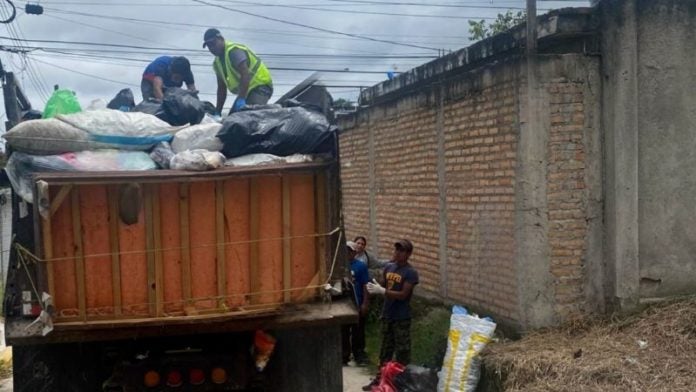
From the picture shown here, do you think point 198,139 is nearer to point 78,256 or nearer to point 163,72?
point 78,256

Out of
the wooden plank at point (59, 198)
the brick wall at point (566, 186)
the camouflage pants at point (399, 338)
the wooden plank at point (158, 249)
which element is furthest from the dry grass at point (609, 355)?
the wooden plank at point (59, 198)

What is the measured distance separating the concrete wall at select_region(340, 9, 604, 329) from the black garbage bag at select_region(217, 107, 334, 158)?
8.60 feet

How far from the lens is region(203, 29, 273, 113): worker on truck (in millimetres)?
5934

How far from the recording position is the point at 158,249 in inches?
143

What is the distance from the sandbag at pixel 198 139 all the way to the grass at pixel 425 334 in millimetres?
3562

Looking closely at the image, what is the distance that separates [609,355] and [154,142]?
3.56 meters

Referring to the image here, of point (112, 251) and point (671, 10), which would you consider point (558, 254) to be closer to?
point (671, 10)

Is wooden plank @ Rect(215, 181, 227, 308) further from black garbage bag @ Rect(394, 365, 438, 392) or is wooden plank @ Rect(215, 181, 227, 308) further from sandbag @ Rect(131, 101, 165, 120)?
black garbage bag @ Rect(394, 365, 438, 392)

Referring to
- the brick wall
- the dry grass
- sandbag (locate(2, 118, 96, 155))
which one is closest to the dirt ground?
the dry grass

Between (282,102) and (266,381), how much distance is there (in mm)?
1787

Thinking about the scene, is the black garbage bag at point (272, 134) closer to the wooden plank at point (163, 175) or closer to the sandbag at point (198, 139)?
the sandbag at point (198, 139)

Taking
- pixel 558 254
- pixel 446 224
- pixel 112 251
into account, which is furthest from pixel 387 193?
pixel 112 251

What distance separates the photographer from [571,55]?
5.92m

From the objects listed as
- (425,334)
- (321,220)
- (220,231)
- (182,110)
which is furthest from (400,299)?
(220,231)
